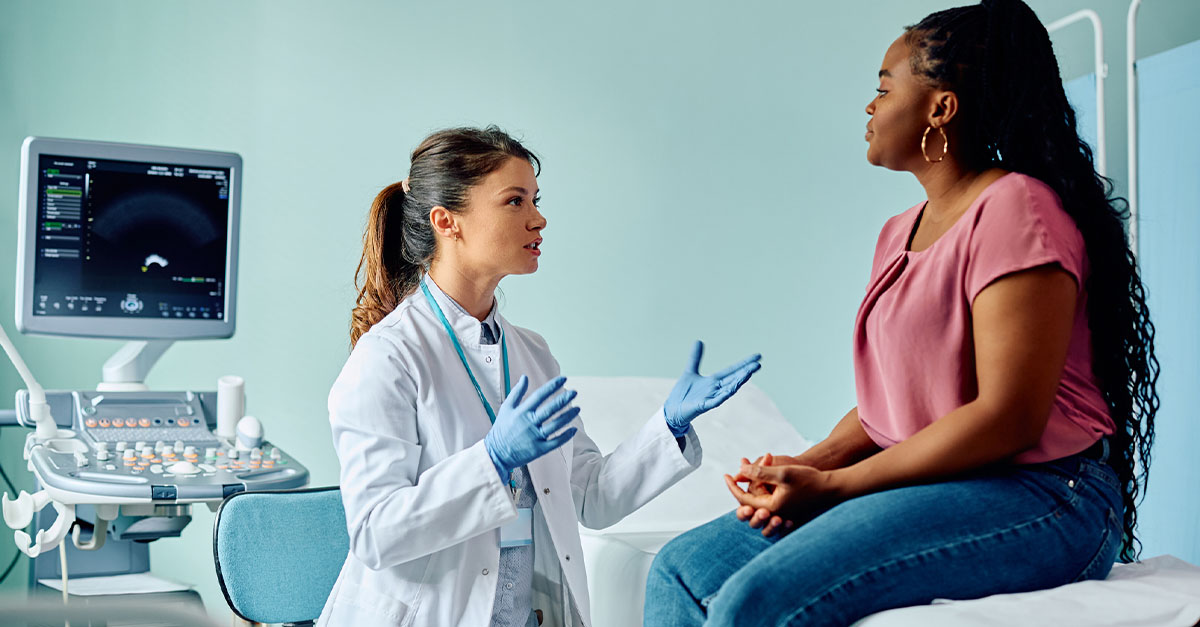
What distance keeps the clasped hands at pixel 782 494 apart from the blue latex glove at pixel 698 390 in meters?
0.15

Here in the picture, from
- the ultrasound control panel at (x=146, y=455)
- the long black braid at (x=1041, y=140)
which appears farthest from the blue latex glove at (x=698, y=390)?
the ultrasound control panel at (x=146, y=455)

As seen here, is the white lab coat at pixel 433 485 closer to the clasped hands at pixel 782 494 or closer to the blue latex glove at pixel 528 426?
the blue latex glove at pixel 528 426

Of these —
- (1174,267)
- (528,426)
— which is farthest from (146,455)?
(1174,267)

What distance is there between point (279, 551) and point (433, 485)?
326 mm

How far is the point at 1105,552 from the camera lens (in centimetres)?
120

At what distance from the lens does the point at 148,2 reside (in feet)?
8.42

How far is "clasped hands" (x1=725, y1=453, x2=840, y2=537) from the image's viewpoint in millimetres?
1210

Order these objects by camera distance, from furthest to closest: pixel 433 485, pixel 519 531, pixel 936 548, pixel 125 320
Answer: pixel 125 320
pixel 519 531
pixel 433 485
pixel 936 548

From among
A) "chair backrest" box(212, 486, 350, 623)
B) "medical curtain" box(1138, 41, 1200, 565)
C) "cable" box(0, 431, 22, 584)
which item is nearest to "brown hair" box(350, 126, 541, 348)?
"chair backrest" box(212, 486, 350, 623)

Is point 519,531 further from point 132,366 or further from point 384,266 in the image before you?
point 132,366

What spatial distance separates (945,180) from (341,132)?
1.86 meters

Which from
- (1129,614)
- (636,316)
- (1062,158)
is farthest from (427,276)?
(636,316)

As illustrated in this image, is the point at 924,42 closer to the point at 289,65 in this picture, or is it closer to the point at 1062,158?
the point at 1062,158

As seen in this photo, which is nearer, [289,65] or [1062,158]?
[1062,158]
